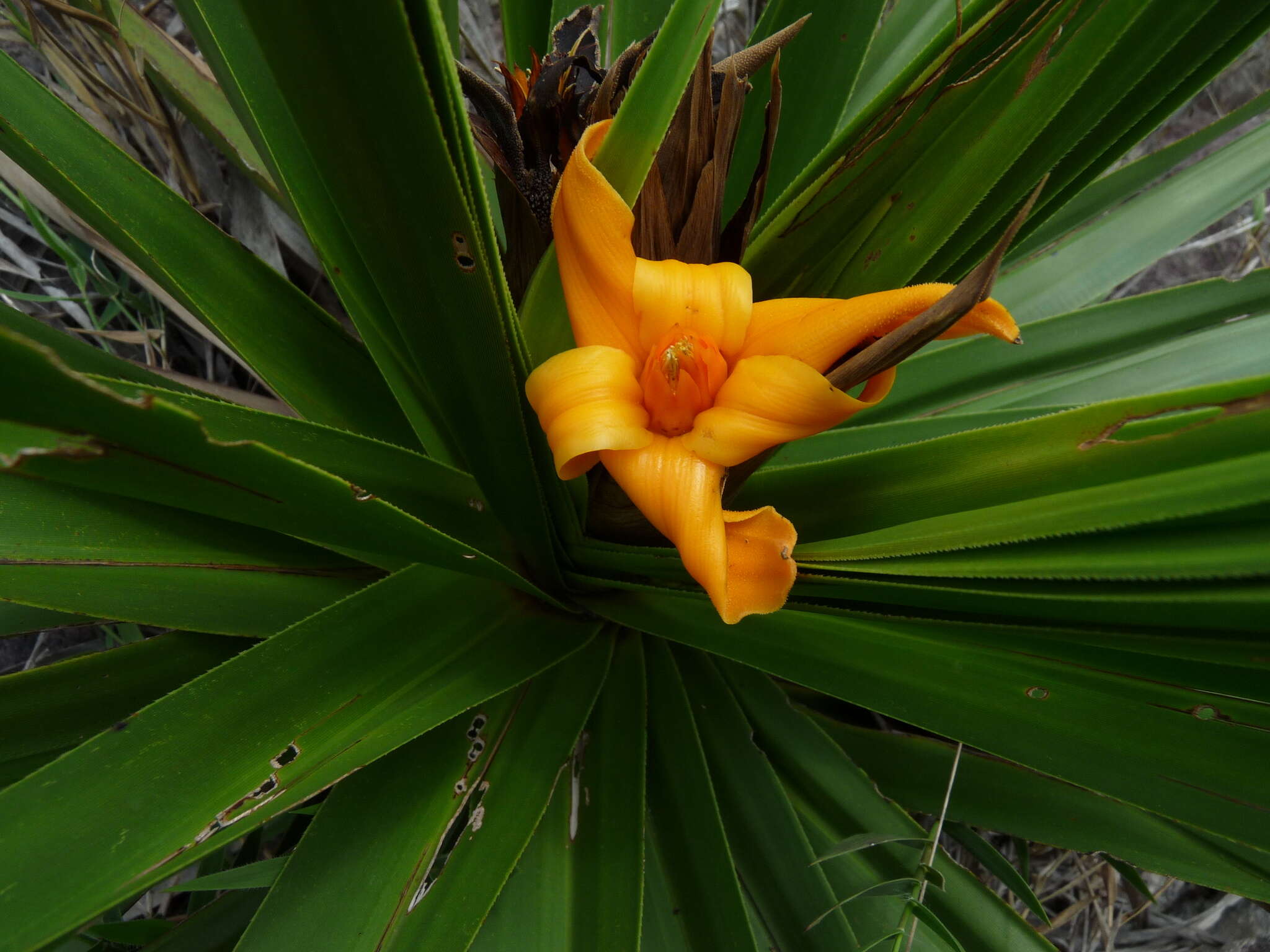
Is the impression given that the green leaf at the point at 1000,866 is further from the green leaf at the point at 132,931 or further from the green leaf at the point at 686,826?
the green leaf at the point at 132,931

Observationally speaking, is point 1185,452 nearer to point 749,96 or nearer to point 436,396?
point 436,396

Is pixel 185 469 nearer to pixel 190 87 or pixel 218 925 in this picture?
pixel 218 925

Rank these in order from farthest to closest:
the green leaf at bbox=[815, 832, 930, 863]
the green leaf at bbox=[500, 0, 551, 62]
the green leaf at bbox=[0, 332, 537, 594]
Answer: the green leaf at bbox=[500, 0, 551, 62]
the green leaf at bbox=[815, 832, 930, 863]
the green leaf at bbox=[0, 332, 537, 594]

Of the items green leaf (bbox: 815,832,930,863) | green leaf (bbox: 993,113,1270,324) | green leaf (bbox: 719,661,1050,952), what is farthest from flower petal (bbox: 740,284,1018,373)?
green leaf (bbox: 993,113,1270,324)

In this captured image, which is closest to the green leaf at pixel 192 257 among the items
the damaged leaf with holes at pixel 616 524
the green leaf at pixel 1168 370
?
the damaged leaf with holes at pixel 616 524

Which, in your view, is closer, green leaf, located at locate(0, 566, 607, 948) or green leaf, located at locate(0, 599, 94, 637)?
green leaf, located at locate(0, 566, 607, 948)

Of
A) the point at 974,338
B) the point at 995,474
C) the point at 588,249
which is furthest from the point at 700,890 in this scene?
the point at 974,338

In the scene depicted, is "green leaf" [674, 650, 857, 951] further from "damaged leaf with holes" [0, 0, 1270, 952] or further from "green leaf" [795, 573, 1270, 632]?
"green leaf" [795, 573, 1270, 632]
